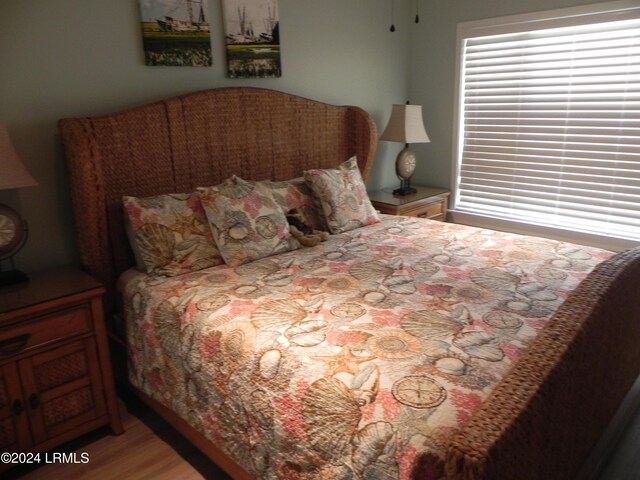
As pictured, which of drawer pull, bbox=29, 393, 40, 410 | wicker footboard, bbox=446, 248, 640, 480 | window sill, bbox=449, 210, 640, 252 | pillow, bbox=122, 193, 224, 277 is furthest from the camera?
window sill, bbox=449, 210, 640, 252

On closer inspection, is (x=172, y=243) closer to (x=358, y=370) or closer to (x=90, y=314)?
(x=90, y=314)

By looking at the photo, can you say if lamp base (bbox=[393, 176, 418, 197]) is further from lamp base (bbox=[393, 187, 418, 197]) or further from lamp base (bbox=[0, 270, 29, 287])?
lamp base (bbox=[0, 270, 29, 287])

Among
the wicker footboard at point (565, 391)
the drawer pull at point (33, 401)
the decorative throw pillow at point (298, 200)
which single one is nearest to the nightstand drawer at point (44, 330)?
the drawer pull at point (33, 401)

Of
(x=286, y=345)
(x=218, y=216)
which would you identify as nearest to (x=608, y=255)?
(x=286, y=345)

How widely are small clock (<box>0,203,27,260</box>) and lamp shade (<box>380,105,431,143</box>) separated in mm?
2481

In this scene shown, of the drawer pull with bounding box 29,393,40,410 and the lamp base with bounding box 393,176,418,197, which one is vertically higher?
the lamp base with bounding box 393,176,418,197

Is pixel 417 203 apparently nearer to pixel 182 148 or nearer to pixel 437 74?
pixel 437 74

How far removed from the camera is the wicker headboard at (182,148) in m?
2.16

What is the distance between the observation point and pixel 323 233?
258 centimetres

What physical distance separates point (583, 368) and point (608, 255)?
3.37 ft

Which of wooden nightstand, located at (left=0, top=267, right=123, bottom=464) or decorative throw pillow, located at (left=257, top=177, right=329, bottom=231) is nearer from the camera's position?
wooden nightstand, located at (left=0, top=267, right=123, bottom=464)

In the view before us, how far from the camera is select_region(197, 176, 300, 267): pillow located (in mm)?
2225

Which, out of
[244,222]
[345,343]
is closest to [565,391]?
[345,343]

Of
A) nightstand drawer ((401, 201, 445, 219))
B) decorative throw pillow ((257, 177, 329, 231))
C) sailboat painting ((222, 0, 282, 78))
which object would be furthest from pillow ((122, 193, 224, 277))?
nightstand drawer ((401, 201, 445, 219))
